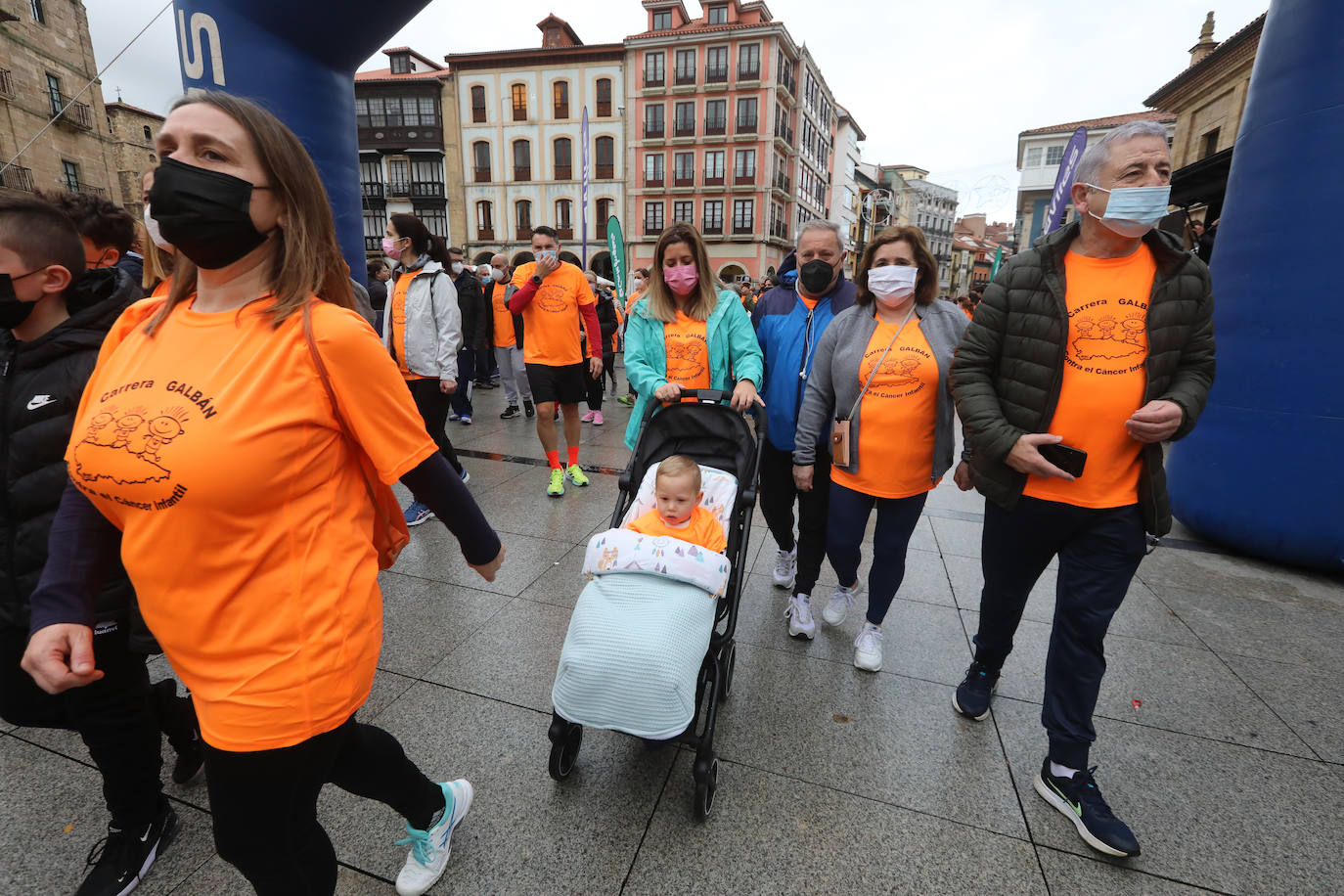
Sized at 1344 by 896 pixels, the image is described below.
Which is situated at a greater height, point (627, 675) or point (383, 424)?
point (383, 424)

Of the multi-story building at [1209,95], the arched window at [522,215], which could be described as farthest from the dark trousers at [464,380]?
the arched window at [522,215]

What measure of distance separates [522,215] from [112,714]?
37.9 m

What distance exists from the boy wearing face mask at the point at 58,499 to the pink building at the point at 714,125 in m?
35.6

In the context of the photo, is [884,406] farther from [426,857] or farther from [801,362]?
[426,857]

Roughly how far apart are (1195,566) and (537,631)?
448 cm

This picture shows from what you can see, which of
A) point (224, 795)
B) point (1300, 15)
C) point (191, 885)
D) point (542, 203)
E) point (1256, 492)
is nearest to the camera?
point (224, 795)

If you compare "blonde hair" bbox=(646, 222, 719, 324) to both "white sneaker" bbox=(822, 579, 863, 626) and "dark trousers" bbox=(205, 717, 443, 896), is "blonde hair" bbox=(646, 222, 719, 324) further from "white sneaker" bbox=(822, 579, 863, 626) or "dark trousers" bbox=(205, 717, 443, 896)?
"dark trousers" bbox=(205, 717, 443, 896)

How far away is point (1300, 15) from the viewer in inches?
147

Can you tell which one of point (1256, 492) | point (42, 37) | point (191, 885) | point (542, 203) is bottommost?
point (191, 885)

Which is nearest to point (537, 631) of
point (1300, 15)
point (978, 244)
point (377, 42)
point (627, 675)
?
point (627, 675)

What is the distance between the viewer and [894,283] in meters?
2.77

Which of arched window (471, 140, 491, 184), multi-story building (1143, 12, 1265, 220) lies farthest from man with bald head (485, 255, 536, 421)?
arched window (471, 140, 491, 184)

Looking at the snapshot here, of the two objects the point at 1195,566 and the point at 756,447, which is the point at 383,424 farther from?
the point at 1195,566

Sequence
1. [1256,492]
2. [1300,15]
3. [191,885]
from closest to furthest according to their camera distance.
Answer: [191,885]
[1300,15]
[1256,492]
